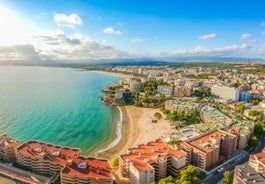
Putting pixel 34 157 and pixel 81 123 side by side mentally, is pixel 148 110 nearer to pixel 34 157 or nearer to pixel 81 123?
pixel 81 123

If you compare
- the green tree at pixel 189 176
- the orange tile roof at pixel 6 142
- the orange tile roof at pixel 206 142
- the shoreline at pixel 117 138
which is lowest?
the shoreline at pixel 117 138

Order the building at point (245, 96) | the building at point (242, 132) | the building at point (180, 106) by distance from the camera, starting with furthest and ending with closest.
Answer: the building at point (245, 96), the building at point (180, 106), the building at point (242, 132)

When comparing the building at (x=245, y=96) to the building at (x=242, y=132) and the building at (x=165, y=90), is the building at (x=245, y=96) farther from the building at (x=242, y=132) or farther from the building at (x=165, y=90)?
the building at (x=242, y=132)

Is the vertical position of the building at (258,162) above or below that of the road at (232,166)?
above

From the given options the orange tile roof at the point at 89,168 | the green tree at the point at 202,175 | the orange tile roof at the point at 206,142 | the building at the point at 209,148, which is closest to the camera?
the orange tile roof at the point at 89,168

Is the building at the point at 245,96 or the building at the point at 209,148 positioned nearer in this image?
the building at the point at 209,148

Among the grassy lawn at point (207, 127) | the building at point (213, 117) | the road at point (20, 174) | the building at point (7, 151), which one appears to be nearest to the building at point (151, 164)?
the road at point (20, 174)

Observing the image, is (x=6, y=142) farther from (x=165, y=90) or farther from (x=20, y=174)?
(x=165, y=90)

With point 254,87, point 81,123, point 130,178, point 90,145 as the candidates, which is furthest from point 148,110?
point 254,87

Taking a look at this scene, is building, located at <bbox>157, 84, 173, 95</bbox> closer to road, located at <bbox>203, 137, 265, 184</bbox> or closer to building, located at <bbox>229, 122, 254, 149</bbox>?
building, located at <bbox>229, 122, 254, 149</bbox>
